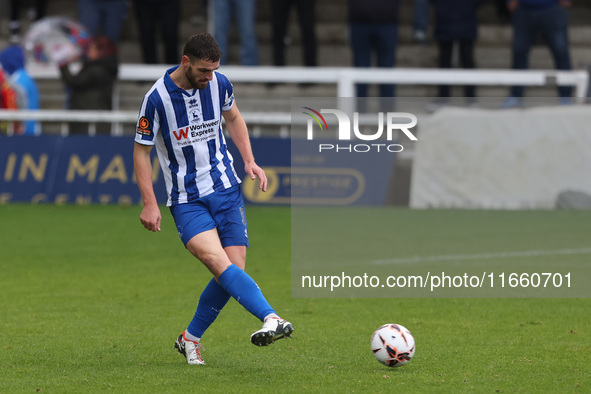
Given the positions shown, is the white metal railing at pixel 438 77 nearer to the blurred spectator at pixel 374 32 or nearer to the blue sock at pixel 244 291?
the blurred spectator at pixel 374 32

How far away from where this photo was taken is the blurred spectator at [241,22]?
17.1 metres

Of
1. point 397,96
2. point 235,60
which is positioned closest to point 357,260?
point 397,96

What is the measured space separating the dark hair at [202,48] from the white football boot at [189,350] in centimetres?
175

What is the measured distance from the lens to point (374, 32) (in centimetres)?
1644

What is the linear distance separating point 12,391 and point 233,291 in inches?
51.3

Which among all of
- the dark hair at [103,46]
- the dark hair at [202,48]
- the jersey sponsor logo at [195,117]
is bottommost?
the dark hair at [103,46]

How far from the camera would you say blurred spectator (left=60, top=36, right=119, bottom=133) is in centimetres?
1636

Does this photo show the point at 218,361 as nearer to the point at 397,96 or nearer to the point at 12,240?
the point at 12,240

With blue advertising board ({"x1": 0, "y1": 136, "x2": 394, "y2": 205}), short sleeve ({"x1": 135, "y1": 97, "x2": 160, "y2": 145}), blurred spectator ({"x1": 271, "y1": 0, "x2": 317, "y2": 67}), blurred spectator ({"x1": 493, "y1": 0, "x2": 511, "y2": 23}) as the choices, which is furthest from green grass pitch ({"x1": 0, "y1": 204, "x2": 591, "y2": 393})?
blurred spectator ({"x1": 493, "y1": 0, "x2": 511, "y2": 23})

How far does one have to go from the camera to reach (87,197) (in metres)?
15.6

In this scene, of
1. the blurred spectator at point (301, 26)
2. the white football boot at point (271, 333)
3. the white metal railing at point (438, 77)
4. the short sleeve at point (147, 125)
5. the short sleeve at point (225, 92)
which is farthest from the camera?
the blurred spectator at point (301, 26)

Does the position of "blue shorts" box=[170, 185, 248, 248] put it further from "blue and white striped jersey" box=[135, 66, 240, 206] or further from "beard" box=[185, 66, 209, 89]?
"beard" box=[185, 66, 209, 89]

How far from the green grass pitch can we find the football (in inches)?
2.5

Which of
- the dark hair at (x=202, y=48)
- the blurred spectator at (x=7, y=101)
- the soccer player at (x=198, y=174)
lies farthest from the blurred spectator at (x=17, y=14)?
the dark hair at (x=202, y=48)
